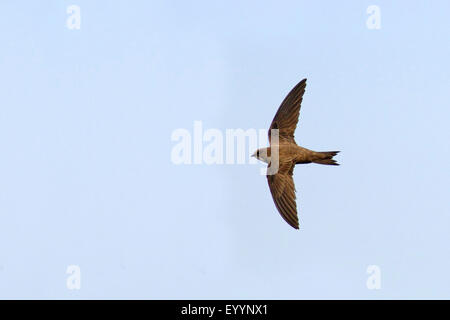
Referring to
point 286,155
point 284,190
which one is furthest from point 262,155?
point 284,190

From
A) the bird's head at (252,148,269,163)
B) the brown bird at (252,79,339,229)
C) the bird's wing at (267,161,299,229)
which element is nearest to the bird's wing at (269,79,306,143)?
the brown bird at (252,79,339,229)

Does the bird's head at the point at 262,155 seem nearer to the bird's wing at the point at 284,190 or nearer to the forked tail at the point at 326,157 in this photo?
the bird's wing at the point at 284,190

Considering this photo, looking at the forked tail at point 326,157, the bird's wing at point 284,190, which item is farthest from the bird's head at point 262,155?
the forked tail at point 326,157

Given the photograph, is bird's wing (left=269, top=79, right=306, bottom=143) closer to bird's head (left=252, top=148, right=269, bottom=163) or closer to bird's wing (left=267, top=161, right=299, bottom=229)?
bird's head (left=252, top=148, right=269, bottom=163)

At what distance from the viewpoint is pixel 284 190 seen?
11.6m

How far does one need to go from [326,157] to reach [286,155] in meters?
0.84

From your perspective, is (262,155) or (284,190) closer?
(284,190)

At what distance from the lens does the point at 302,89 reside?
39.2ft

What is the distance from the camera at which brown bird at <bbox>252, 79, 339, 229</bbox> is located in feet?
37.0

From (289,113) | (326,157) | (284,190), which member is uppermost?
(289,113)

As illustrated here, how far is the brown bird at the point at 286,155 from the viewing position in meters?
11.3

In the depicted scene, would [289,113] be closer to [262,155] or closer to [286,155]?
[286,155]
